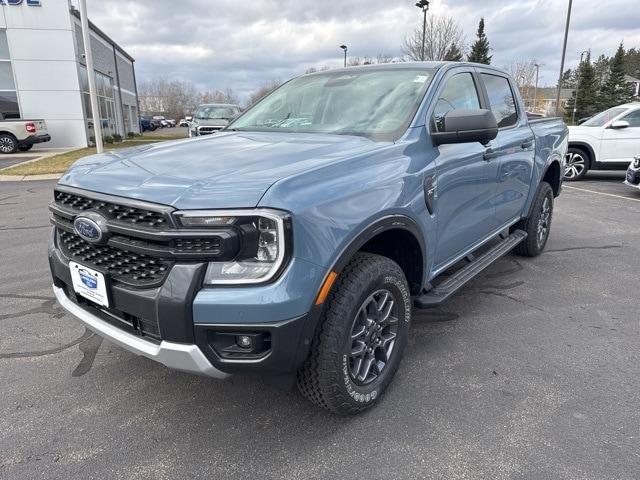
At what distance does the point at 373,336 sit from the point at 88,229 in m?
1.51

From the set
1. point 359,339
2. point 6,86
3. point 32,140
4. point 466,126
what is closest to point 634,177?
point 466,126

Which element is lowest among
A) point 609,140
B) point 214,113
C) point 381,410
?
point 381,410

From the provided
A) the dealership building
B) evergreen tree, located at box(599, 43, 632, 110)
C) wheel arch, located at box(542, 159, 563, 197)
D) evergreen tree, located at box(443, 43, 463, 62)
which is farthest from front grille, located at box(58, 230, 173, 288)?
evergreen tree, located at box(599, 43, 632, 110)

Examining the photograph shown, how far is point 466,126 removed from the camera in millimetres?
2764

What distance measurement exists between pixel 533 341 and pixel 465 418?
3.80 ft

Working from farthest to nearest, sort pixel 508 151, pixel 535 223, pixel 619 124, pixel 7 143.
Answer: pixel 7 143 → pixel 619 124 → pixel 535 223 → pixel 508 151

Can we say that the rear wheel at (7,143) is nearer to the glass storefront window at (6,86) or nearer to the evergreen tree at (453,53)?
the glass storefront window at (6,86)

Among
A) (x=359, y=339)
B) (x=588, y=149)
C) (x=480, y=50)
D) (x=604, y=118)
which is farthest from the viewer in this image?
(x=480, y=50)

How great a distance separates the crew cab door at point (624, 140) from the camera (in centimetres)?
1037

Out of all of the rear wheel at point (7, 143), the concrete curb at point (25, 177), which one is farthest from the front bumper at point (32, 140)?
the concrete curb at point (25, 177)

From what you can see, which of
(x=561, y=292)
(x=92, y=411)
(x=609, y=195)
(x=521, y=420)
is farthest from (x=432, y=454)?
(x=609, y=195)

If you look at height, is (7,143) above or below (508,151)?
below

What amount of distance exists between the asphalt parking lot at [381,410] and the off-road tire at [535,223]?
1142 millimetres

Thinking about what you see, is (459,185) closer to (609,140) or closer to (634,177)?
(634,177)
